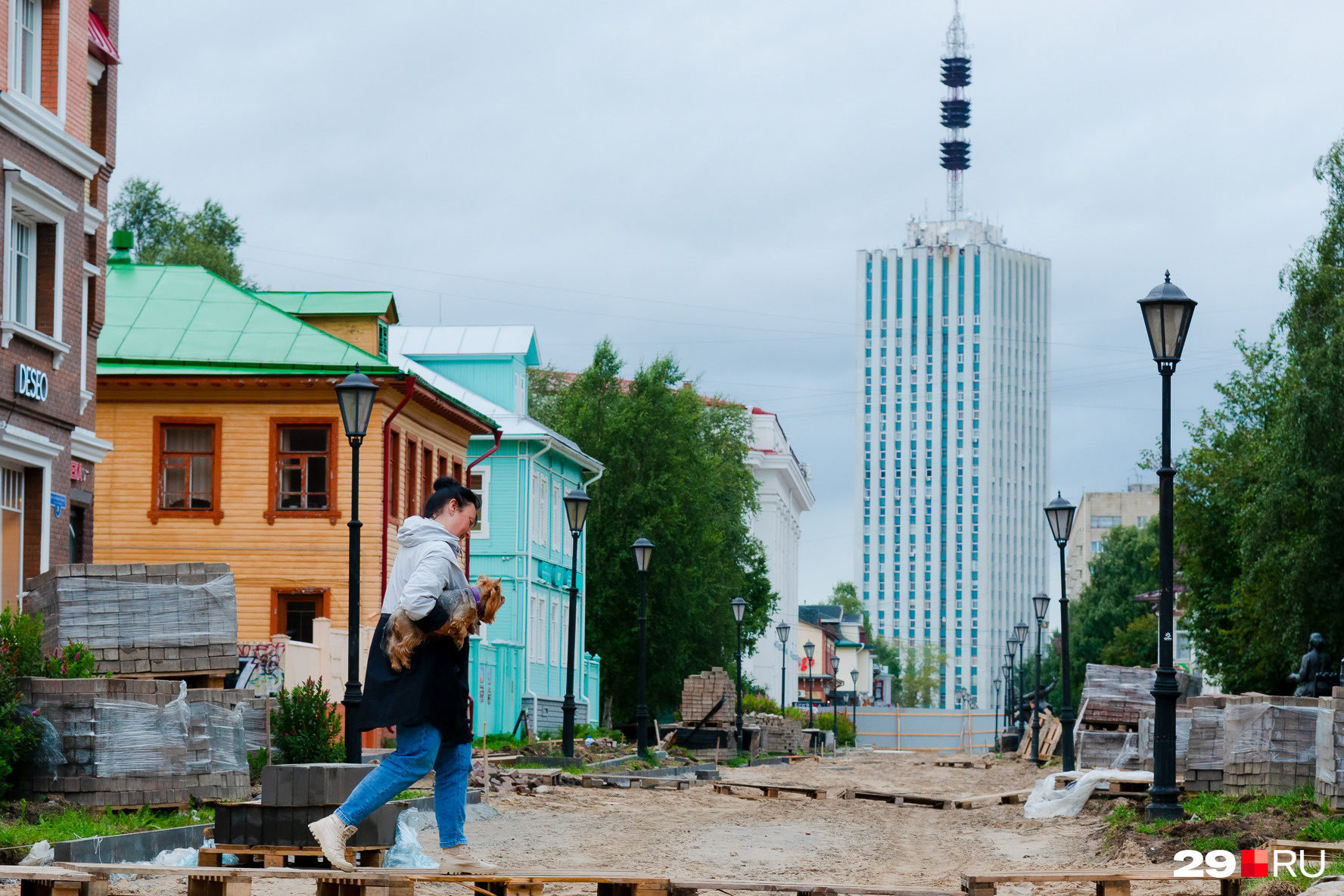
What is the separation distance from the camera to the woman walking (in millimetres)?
8148

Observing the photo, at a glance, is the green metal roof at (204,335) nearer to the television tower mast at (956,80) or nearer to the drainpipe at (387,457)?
the drainpipe at (387,457)

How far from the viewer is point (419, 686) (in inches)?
324

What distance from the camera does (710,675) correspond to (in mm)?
44562

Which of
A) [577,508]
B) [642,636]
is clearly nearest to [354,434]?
[577,508]

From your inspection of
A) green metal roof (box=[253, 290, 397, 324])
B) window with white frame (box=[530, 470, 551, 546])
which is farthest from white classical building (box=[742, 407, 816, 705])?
green metal roof (box=[253, 290, 397, 324])

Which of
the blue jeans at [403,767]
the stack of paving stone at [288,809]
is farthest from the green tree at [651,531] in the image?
the blue jeans at [403,767]

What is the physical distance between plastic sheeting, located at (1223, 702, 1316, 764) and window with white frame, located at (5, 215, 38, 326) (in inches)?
577

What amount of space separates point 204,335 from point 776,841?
19.2 metres

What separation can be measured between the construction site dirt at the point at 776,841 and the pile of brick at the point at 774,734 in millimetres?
21524

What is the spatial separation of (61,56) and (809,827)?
43.7 feet

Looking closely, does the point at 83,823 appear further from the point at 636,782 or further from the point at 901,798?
the point at 901,798

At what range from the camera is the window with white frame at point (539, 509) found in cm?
4538

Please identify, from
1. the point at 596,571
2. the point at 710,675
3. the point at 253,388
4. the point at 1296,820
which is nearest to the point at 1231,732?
the point at 1296,820

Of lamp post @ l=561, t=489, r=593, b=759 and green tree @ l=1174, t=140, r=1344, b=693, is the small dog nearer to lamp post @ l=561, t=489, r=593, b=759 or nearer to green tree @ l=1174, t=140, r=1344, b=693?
lamp post @ l=561, t=489, r=593, b=759
